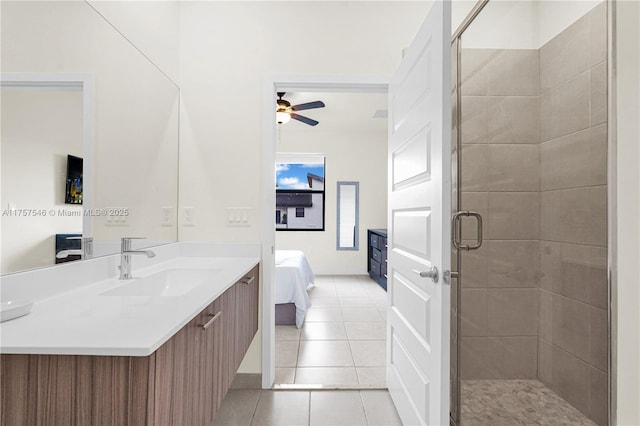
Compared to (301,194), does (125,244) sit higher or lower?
lower

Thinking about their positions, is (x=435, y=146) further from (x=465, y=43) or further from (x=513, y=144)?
(x=465, y=43)

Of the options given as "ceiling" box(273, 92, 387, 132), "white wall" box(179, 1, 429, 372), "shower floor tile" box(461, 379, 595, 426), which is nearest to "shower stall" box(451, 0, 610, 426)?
"shower floor tile" box(461, 379, 595, 426)

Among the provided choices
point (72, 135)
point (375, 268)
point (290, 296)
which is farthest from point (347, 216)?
point (72, 135)

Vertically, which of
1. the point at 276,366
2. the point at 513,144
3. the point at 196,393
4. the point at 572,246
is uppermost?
the point at 513,144

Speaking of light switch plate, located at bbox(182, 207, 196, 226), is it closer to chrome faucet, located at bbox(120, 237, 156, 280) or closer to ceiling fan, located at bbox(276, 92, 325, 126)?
chrome faucet, located at bbox(120, 237, 156, 280)

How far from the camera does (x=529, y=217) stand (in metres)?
1.76

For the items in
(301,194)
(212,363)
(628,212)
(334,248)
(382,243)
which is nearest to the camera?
(212,363)

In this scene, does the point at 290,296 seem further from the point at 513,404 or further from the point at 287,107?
the point at 287,107

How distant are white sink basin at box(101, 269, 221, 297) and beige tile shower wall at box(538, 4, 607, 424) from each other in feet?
5.91

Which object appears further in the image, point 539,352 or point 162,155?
point 162,155

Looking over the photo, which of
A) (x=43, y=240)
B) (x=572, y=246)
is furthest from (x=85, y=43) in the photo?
(x=572, y=246)

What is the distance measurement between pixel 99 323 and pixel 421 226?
4.01ft

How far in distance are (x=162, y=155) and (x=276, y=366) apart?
170cm

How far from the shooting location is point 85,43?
1.32 m
